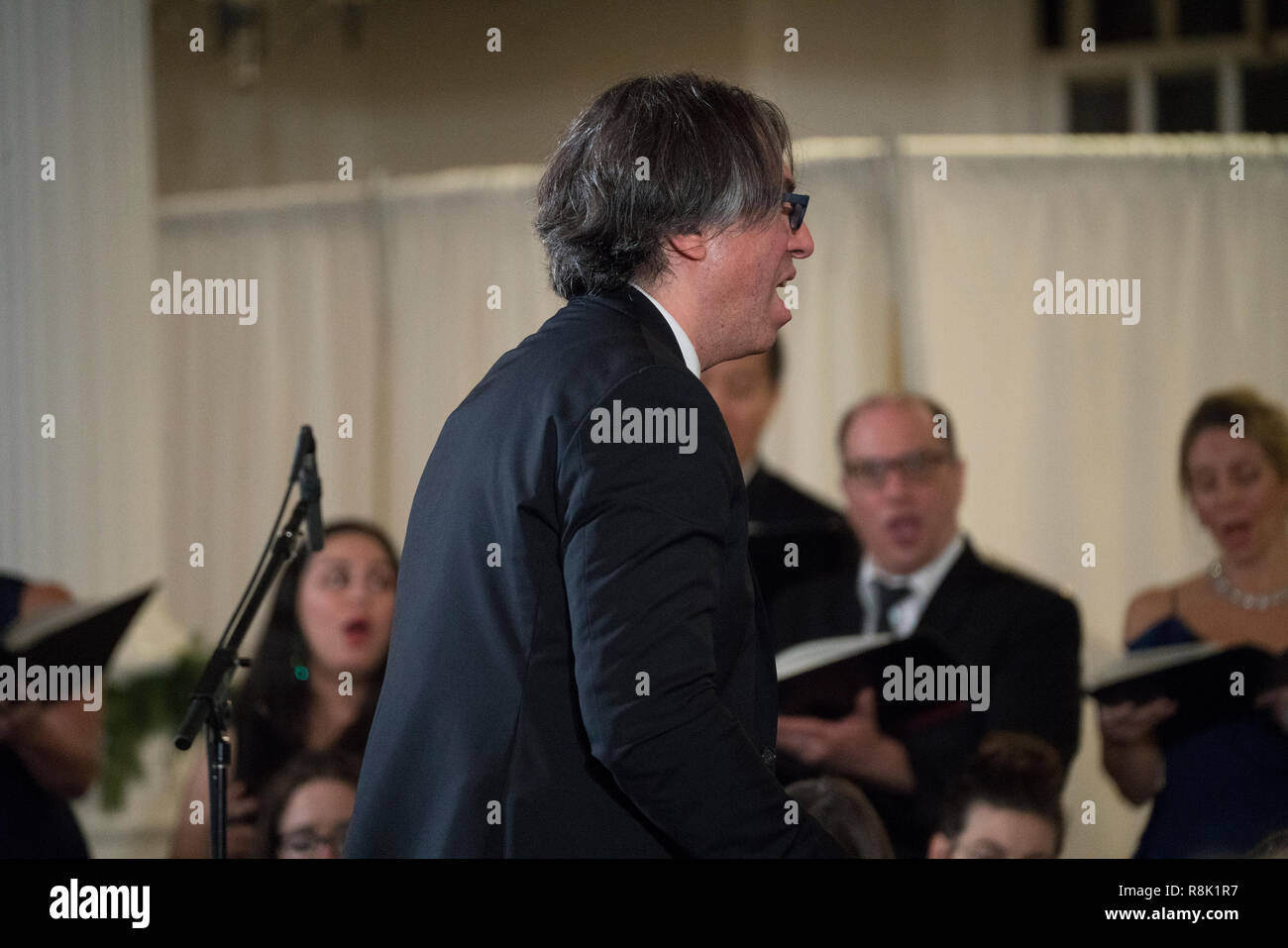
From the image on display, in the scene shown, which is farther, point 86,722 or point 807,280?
point 807,280

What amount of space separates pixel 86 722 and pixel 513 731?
3.30 m

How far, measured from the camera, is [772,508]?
4352 millimetres

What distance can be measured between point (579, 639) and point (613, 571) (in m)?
0.07

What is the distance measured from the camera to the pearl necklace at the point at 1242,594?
402cm

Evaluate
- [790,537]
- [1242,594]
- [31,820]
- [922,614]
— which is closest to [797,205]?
[922,614]

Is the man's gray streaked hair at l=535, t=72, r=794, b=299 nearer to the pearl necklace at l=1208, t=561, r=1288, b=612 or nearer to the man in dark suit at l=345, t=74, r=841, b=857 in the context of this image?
the man in dark suit at l=345, t=74, r=841, b=857

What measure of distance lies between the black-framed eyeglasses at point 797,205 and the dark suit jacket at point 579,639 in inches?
8.8

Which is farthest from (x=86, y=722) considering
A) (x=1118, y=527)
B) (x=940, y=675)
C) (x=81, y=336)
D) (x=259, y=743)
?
(x=1118, y=527)

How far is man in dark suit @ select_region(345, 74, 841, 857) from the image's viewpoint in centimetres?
116

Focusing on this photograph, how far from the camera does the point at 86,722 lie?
4.10m

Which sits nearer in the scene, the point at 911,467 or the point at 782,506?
the point at 911,467

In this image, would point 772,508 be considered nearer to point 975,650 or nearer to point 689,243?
point 975,650

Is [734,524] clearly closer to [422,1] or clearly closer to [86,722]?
[86,722]

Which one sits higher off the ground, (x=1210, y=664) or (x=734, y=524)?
(x=734, y=524)
